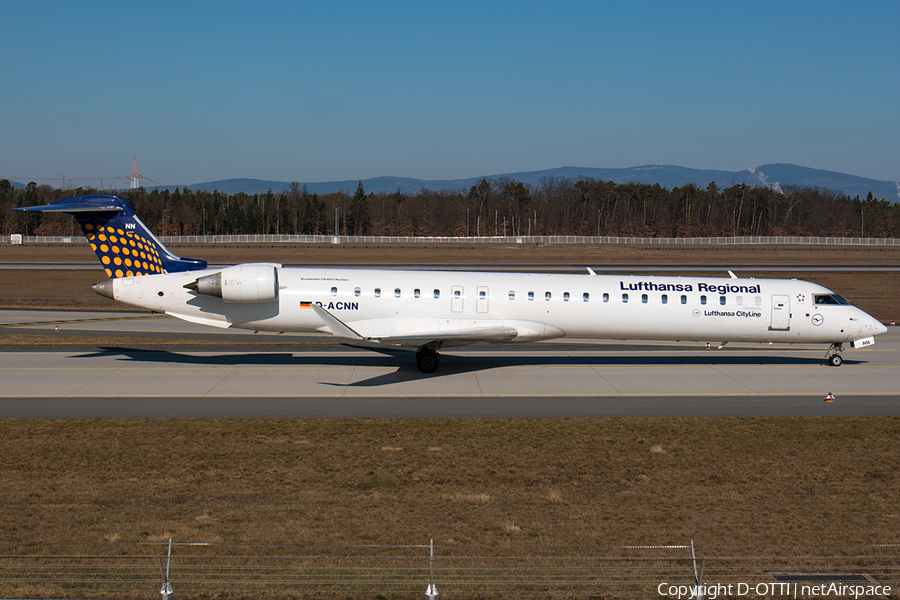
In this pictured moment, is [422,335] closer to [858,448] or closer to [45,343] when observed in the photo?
[858,448]

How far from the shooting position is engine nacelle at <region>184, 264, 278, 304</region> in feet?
68.3

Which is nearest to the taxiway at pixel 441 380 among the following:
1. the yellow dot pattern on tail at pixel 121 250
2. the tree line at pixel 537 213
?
the yellow dot pattern on tail at pixel 121 250

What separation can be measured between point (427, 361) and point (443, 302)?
1937mm

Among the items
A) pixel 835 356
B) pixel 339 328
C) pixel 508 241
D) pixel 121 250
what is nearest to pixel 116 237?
pixel 121 250

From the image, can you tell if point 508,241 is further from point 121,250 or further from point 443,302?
point 121,250

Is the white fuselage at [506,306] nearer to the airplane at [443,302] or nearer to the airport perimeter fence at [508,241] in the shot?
the airplane at [443,302]

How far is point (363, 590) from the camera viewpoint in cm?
795

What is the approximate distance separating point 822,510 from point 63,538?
11464 millimetres

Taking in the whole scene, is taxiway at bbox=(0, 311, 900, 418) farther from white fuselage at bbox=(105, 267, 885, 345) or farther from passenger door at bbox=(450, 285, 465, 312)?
passenger door at bbox=(450, 285, 465, 312)

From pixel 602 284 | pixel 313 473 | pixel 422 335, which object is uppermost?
pixel 602 284

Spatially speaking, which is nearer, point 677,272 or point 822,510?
point 822,510

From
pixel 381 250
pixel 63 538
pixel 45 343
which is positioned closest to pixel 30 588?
pixel 63 538

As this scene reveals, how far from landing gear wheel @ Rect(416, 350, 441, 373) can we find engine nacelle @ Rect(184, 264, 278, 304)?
498cm

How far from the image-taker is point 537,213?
157 metres
